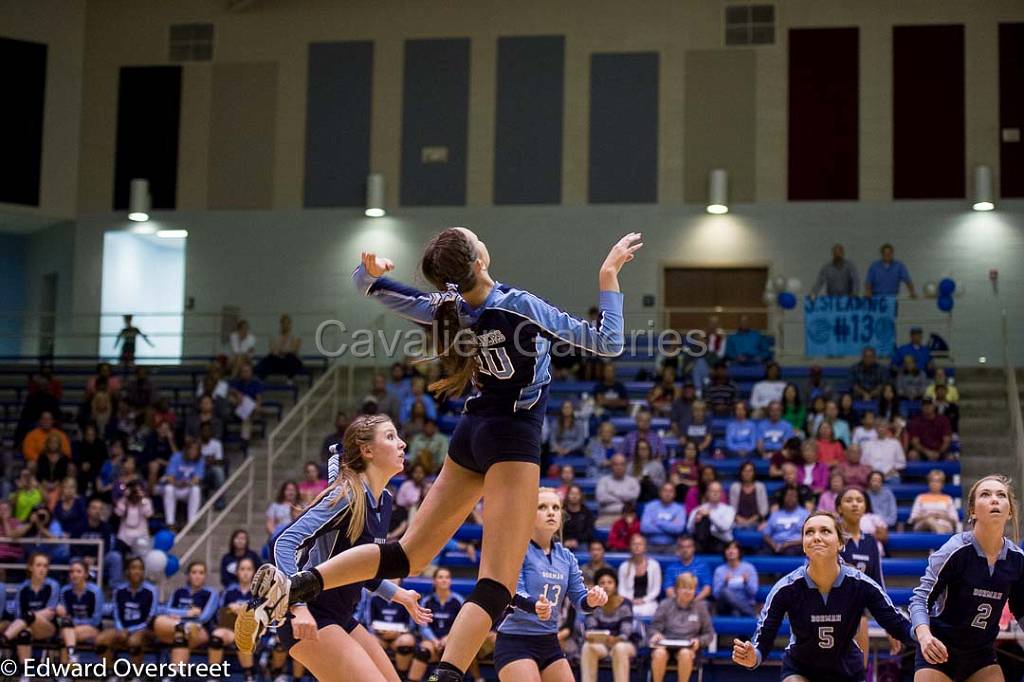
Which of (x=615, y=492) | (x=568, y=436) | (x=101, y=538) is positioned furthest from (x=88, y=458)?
(x=615, y=492)

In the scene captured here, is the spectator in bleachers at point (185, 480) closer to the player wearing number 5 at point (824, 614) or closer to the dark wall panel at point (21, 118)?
the dark wall panel at point (21, 118)


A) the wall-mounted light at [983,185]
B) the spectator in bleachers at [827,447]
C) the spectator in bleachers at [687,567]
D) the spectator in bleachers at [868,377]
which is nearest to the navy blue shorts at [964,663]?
the spectator in bleachers at [687,567]

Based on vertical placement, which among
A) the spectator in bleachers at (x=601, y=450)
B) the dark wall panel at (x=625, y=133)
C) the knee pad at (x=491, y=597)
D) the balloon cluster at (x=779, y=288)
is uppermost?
the dark wall panel at (x=625, y=133)

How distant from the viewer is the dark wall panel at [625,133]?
22453 mm

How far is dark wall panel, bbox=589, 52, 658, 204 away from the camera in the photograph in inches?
884

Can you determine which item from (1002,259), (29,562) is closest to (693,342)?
(1002,259)

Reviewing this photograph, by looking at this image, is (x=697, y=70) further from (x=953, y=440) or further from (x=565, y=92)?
(x=953, y=440)

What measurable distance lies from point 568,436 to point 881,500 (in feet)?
14.5

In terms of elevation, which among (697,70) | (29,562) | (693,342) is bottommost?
(29,562)

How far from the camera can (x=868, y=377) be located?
58.7ft

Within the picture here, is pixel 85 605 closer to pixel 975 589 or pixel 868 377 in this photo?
pixel 975 589

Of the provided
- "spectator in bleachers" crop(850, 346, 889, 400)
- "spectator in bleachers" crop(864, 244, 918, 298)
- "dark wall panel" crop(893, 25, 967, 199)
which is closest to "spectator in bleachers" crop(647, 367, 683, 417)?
"spectator in bleachers" crop(850, 346, 889, 400)

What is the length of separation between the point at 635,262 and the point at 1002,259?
20.3 feet

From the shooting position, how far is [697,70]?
2234 centimetres
